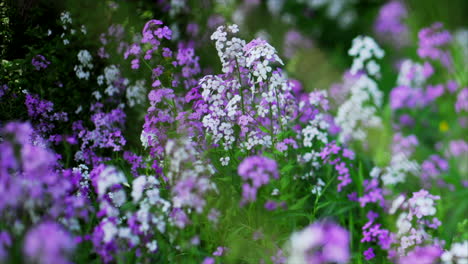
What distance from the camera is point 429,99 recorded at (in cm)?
601

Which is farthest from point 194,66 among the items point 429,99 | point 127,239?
point 429,99

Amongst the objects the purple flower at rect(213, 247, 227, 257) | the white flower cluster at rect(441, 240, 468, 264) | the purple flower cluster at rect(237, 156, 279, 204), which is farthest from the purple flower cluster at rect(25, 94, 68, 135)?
Result: the white flower cluster at rect(441, 240, 468, 264)

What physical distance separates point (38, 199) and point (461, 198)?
377 cm

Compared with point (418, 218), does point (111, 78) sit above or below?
above

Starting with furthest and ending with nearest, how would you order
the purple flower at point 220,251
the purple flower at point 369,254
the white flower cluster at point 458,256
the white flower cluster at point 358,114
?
1. the white flower cluster at point 358,114
2. the purple flower at point 369,254
3. the purple flower at point 220,251
4. the white flower cluster at point 458,256

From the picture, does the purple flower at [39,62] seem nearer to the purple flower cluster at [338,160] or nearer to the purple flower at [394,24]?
the purple flower cluster at [338,160]

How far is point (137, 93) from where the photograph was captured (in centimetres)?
438

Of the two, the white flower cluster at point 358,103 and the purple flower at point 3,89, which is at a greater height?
the white flower cluster at point 358,103

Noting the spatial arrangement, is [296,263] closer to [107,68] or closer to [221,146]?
[221,146]

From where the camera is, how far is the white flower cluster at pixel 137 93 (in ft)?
14.3

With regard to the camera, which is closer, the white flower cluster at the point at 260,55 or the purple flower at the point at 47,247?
the purple flower at the point at 47,247

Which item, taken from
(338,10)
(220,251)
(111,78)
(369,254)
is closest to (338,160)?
(369,254)

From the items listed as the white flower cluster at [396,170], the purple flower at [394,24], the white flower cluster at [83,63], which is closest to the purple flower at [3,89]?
the white flower cluster at [83,63]

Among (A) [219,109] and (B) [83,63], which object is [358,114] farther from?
(B) [83,63]
